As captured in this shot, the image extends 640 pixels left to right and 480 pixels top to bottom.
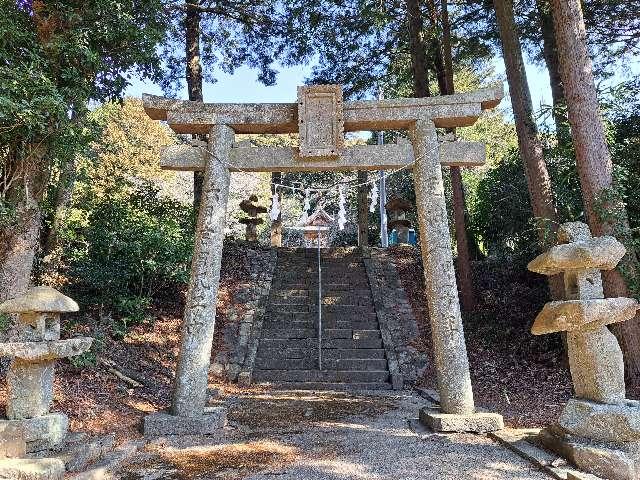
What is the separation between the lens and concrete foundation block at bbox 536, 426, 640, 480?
3807 mm

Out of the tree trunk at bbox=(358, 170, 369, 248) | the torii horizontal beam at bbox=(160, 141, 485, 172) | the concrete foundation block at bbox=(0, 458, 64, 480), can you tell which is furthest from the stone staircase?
the concrete foundation block at bbox=(0, 458, 64, 480)

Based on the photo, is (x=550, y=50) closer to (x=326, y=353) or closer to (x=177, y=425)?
(x=326, y=353)

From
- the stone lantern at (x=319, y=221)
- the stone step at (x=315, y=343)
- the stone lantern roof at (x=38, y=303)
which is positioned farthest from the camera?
the stone lantern at (x=319, y=221)

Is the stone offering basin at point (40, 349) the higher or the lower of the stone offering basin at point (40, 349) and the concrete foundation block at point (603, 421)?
the higher

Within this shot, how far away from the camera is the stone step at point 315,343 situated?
31.3 feet

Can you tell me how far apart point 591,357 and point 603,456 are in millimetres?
805

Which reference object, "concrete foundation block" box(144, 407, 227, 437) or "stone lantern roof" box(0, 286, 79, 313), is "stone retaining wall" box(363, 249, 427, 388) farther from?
"stone lantern roof" box(0, 286, 79, 313)

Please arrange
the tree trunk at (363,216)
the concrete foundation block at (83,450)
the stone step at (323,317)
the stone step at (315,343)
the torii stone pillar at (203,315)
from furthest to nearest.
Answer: the tree trunk at (363,216), the stone step at (323,317), the stone step at (315,343), the torii stone pillar at (203,315), the concrete foundation block at (83,450)

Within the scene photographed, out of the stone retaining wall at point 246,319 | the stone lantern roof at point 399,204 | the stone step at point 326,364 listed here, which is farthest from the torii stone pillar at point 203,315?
the stone lantern roof at point 399,204

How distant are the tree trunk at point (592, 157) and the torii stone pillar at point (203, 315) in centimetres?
469

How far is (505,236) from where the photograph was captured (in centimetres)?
1252

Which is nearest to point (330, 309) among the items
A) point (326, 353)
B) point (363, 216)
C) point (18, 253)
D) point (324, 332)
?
point (324, 332)

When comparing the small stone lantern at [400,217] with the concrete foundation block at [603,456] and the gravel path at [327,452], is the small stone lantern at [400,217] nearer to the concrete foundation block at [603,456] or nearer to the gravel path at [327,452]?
the gravel path at [327,452]

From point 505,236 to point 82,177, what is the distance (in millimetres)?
9757
